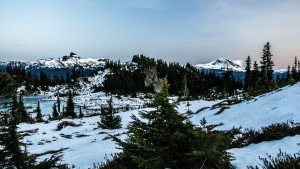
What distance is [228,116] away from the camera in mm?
24875

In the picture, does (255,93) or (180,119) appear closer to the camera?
(180,119)

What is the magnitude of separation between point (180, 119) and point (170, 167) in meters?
1.28

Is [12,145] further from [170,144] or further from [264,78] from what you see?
[264,78]

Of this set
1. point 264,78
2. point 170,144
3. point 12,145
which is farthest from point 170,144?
point 264,78

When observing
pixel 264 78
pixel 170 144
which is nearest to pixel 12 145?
pixel 170 144

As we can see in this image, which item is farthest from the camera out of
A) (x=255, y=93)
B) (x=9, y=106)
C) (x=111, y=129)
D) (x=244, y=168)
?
(x=255, y=93)

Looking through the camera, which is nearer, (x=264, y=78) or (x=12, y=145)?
(x=12, y=145)

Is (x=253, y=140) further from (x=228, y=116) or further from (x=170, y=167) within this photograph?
(x=228, y=116)

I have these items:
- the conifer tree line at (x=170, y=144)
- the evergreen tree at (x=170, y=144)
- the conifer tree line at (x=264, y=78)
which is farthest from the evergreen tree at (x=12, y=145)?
the conifer tree line at (x=264, y=78)

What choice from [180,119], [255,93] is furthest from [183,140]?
[255,93]

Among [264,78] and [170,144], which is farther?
[264,78]

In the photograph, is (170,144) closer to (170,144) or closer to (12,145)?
(170,144)

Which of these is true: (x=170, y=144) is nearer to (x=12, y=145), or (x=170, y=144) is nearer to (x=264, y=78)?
(x=12, y=145)

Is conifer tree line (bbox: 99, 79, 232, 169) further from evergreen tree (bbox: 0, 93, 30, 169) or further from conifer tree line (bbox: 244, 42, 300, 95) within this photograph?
conifer tree line (bbox: 244, 42, 300, 95)
